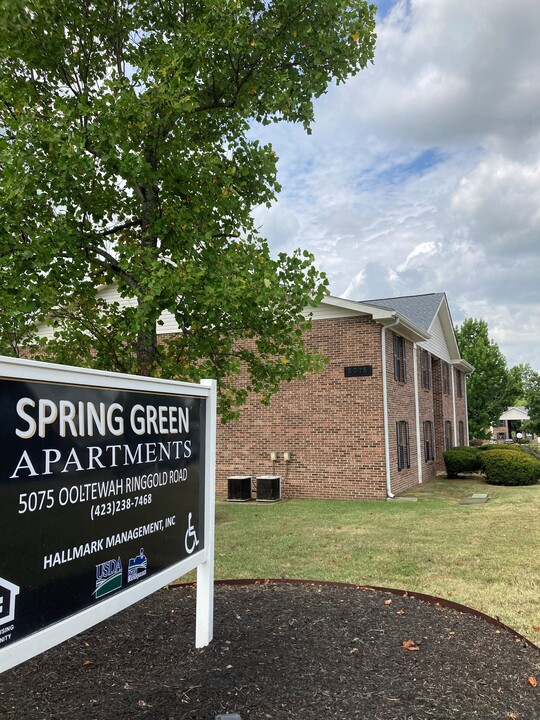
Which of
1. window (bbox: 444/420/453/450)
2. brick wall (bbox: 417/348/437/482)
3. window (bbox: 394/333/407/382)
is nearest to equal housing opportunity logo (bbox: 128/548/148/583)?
window (bbox: 394/333/407/382)

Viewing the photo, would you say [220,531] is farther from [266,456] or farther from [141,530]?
[141,530]

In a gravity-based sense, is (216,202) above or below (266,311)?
above

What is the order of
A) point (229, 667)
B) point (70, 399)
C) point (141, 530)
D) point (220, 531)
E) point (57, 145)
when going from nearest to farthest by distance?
1. point (70, 399)
2. point (141, 530)
3. point (229, 667)
4. point (57, 145)
5. point (220, 531)

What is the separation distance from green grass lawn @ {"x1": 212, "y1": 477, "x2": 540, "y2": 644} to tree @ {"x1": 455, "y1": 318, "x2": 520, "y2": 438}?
32.2 metres

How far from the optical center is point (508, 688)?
3.66 metres

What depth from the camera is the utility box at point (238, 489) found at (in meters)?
15.9

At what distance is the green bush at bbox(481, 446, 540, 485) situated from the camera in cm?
1925

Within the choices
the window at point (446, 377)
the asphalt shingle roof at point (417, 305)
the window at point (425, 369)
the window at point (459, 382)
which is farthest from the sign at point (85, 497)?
the window at point (459, 382)

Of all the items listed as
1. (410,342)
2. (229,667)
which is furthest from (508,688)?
(410,342)

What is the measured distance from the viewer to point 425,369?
2302cm

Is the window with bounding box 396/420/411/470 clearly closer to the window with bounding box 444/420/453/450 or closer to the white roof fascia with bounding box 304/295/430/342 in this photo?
the white roof fascia with bounding box 304/295/430/342

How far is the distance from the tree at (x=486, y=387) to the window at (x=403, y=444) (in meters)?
29.2

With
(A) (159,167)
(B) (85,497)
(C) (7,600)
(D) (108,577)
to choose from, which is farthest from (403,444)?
(C) (7,600)

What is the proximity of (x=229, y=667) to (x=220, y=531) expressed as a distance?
6942 millimetres
